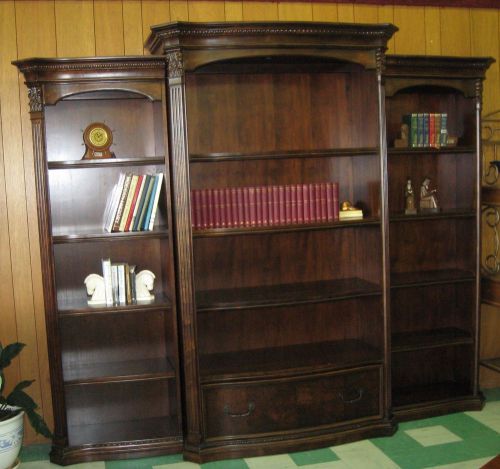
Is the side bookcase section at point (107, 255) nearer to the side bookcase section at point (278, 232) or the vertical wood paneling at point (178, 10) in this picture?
the side bookcase section at point (278, 232)

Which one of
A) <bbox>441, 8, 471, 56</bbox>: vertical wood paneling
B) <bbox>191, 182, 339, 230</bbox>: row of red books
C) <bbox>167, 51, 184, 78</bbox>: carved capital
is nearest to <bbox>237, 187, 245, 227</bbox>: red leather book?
<bbox>191, 182, 339, 230</bbox>: row of red books

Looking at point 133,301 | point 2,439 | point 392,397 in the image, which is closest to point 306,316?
point 392,397

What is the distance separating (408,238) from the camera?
13.2 ft

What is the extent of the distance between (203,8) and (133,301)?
5.23 ft

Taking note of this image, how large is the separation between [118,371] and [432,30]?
8.62 ft

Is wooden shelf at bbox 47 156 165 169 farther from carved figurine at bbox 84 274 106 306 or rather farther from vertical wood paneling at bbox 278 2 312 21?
vertical wood paneling at bbox 278 2 312 21

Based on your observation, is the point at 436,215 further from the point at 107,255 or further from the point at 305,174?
the point at 107,255

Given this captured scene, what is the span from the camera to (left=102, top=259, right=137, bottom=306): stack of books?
134 inches

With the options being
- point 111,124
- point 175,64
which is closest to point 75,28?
point 111,124

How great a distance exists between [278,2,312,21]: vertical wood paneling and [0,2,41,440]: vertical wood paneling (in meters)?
1.41

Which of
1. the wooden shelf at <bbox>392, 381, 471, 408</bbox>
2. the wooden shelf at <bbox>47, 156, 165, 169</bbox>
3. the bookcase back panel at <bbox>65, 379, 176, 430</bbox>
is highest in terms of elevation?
the wooden shelf at <bbox>47, 156, 165, 169</bbox>


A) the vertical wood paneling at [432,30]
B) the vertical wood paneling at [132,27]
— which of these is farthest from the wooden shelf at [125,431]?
the vertical wood paneling at [432,30]

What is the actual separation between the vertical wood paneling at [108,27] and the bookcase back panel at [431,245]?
6.01 feet

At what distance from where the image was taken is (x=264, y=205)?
3553 millimetres
